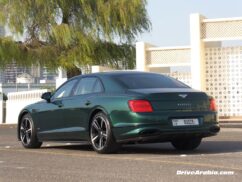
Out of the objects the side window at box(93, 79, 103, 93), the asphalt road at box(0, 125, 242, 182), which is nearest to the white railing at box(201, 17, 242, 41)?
the asphalt road at box(0, 125, 242, 182)

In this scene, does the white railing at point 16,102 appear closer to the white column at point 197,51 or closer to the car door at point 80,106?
the white column at point 197,51

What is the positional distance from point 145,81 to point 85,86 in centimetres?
121

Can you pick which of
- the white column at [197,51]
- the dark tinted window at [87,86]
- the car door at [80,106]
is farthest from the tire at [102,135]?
the white column at [197,51]

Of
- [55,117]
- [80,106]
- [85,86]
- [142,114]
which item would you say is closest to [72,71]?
[55,117]

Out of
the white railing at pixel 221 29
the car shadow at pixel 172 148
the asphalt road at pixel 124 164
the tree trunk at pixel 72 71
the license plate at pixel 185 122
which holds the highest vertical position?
the white railing at pixel 221 29

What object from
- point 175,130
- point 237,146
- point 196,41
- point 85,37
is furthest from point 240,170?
point 85,37

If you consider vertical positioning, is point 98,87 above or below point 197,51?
below

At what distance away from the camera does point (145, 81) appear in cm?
1141

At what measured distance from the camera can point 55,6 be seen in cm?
3469

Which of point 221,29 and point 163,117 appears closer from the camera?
point 163,117

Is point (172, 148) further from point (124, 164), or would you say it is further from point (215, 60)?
point (215, 60)

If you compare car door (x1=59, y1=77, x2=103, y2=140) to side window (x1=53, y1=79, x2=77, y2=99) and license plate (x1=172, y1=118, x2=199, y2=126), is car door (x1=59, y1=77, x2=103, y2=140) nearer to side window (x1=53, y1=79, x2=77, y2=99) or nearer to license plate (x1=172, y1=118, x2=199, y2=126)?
side window (x1=53, y1=79, x2=77, y2=99)

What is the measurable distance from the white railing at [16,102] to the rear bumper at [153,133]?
85.3ft

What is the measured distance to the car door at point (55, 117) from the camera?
12211mm
